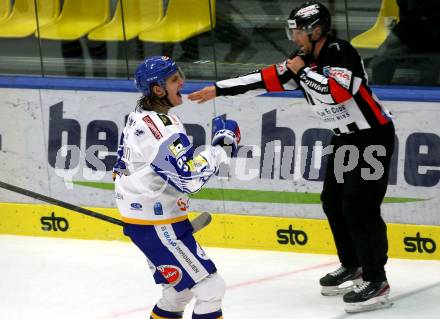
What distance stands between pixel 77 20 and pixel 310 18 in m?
2.69

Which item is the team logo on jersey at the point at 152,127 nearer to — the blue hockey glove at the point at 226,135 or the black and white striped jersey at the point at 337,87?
the blue hockey glove at the point at 226,135

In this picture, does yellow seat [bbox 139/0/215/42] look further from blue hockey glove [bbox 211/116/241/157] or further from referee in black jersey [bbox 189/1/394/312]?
blue hockey glove [bbox 211/116/241/157]

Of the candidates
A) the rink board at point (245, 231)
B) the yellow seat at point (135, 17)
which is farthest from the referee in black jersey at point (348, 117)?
the yellow seat at point (135, 17)

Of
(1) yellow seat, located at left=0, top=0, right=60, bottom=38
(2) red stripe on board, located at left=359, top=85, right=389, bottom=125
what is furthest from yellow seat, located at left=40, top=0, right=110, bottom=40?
(2) red stripe on board, located at left=359, top=85, right=389, bottom=125

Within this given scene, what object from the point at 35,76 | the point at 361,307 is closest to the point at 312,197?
the point at 361,307

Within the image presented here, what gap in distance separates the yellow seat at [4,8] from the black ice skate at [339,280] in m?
3.34

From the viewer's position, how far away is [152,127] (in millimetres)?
4273

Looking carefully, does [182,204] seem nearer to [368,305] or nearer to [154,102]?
[154,102]

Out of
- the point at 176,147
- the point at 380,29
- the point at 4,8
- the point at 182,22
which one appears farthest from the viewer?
the point at 4,8

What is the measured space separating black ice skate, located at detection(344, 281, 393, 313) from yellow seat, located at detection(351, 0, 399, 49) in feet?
5.91

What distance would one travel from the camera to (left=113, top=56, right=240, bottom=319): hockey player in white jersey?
430cm

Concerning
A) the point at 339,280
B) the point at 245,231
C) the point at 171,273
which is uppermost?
the point at 171,273

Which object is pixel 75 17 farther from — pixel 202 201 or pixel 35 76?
pixel 202 201

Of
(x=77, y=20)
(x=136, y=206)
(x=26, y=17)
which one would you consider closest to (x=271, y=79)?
(x=136, y=206)
